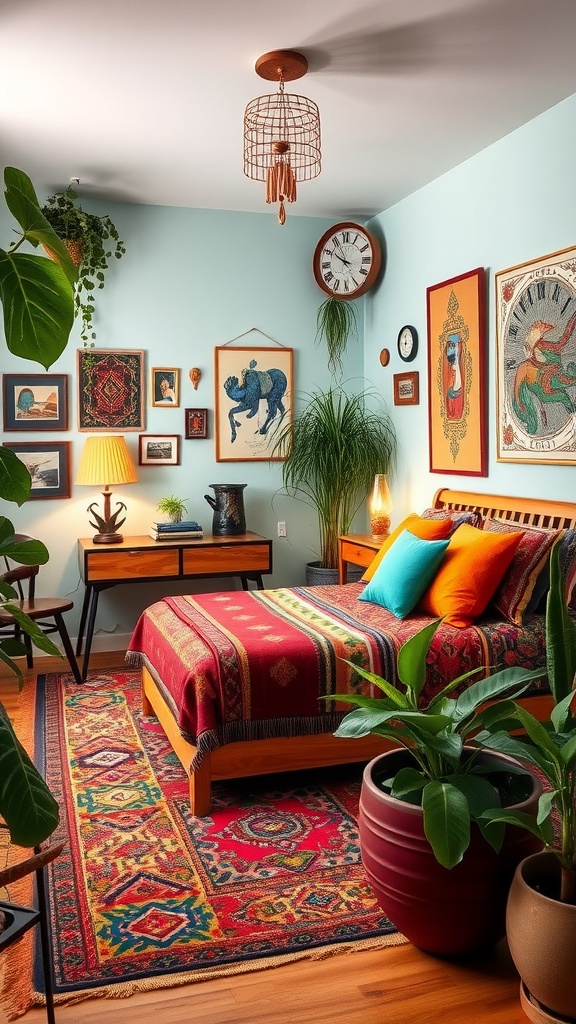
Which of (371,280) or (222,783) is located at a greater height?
(371,280)

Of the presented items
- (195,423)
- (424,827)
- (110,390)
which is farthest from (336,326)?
(424,827)

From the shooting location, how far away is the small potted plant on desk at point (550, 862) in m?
1.84

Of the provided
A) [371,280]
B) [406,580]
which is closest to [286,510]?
[371,280]

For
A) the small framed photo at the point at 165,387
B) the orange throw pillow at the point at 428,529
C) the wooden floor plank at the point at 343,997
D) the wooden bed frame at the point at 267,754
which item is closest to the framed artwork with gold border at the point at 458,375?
the orange throw pillow at the point at 428,529

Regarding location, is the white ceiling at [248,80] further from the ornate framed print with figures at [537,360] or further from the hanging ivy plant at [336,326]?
the hanging ivy plant at [336,326]

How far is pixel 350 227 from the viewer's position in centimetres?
547

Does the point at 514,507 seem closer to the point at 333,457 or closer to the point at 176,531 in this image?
the point at 333,457

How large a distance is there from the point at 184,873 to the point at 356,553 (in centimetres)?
272

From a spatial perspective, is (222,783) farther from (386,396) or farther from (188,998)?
(386,396)

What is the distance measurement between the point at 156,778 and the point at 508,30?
311 cm

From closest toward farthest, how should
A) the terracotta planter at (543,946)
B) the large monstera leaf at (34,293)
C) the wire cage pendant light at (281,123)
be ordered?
the large monstera leaf at (34,293)
the terracotta planter at (543,946)
the wire cage pendant light at (281,123)

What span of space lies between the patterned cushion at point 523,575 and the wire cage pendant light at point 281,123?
1.72 metres

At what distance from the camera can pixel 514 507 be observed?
417 centimetres

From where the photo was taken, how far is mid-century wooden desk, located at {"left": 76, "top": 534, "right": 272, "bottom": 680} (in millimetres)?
4832
